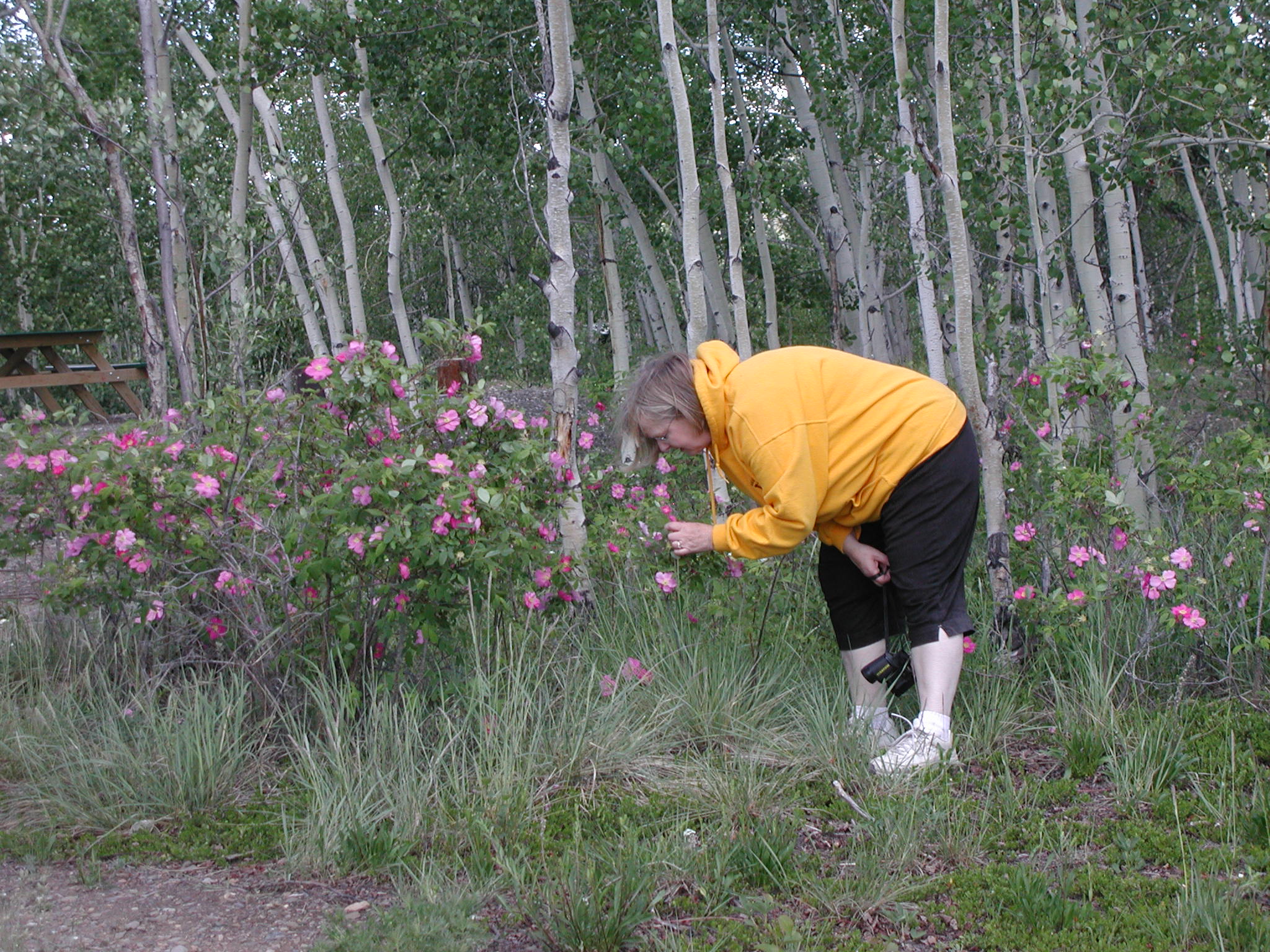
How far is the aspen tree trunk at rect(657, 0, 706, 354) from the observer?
15.8 feet

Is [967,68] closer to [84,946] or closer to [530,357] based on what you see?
[84,946]

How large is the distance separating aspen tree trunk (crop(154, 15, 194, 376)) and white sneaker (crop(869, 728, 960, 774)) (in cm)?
355

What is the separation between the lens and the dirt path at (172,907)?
2.30 m

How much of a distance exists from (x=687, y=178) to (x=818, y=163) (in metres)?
5.64

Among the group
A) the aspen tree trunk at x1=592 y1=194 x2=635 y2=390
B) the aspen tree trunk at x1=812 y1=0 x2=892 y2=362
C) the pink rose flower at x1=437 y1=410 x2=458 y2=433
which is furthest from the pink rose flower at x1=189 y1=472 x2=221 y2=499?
the aspen tree trunk at x1=812 y1=0 x2=892 y2=362

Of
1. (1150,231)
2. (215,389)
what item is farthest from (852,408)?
(1150,231)

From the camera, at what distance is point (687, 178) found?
4.88 m

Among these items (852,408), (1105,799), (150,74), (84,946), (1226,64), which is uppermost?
(150,74)

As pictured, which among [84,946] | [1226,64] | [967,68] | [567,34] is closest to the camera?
[84,946]

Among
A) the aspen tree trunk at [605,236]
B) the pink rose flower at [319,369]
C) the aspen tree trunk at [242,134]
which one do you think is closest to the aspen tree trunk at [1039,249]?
the pink rose flower at [319,369]

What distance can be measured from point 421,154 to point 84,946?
30.6 ft

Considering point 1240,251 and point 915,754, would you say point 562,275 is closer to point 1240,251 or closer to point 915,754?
point 915,754

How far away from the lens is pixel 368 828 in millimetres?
2666

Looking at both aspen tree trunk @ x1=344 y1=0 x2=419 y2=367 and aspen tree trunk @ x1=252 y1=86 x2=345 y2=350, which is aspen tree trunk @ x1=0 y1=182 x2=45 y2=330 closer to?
aspen tree trunk @ x1=252 y1=86 x2=345 y2=350
